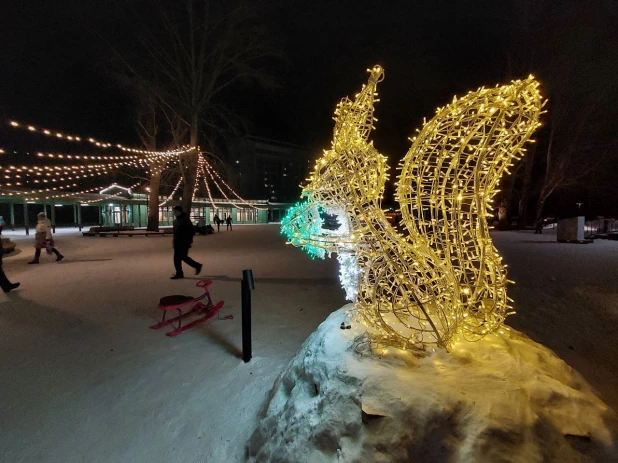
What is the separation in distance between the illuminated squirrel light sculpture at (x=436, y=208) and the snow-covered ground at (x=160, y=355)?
1.61m

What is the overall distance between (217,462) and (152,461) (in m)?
0.53

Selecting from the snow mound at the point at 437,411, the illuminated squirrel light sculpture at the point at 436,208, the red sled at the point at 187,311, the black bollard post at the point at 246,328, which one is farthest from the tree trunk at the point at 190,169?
the snow mound at the point at 437,411

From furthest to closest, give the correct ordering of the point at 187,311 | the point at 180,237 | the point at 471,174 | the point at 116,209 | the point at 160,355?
the point at 116,209
the point at 180,237
the point at 187,311
the point at 160,355
the point at 471,174

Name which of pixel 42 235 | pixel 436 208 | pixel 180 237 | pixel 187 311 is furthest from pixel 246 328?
pixel 42 235

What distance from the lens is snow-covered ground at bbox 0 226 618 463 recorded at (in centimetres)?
275

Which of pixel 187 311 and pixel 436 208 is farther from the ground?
pixel 436 208

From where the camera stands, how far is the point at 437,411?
208 centimetres

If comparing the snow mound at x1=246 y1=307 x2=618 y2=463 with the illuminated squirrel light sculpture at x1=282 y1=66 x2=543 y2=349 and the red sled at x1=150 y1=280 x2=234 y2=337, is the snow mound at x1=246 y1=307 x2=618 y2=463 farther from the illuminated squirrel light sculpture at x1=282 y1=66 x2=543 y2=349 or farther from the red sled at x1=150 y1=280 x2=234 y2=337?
the red sled at x1=150 y1=280 x2=234 y2=337

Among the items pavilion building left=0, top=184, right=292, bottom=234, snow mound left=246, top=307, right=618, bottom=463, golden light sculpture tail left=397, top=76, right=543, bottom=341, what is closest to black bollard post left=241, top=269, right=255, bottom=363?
snow mound left=246, top=307, right=618, bottom=463

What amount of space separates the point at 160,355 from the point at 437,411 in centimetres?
336

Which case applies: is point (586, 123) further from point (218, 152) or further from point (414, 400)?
point (414, 400)

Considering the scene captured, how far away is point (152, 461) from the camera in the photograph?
2.55 m

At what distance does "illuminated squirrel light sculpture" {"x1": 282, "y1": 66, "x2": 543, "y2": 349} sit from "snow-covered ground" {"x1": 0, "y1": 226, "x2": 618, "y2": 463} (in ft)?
5.30

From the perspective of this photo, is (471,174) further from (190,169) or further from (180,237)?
(190,169)
